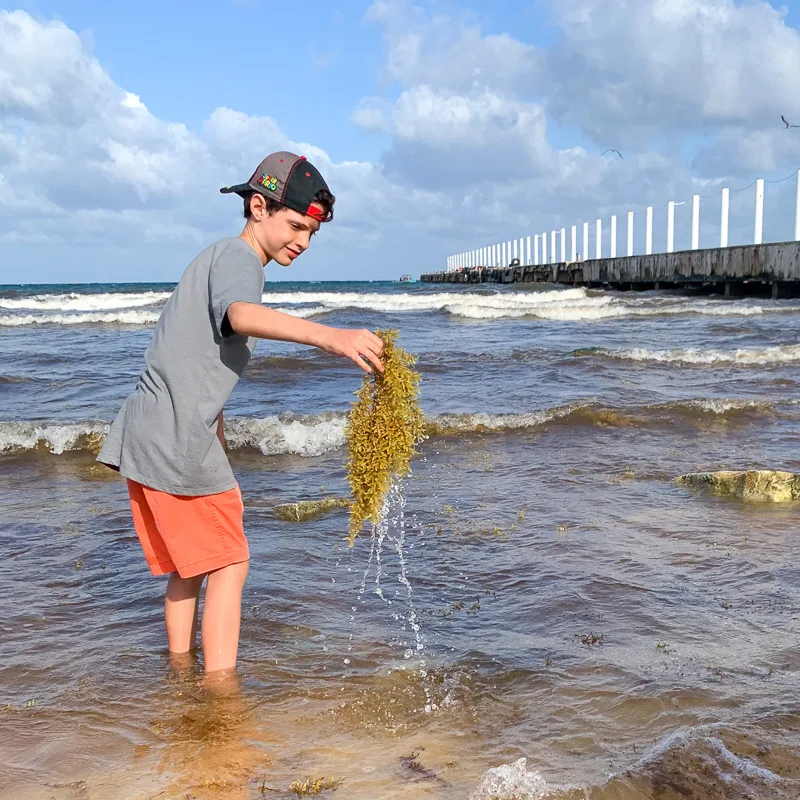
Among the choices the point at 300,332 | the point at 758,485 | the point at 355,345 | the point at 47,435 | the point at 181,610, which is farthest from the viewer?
the point at 47,435

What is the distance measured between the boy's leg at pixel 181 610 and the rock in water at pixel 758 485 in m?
3.93

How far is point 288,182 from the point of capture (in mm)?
3215

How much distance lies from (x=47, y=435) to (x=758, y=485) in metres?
6.39

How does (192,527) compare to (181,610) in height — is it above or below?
above

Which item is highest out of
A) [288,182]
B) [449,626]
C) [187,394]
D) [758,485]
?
[288,182]

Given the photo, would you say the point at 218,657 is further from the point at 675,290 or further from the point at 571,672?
the point at 675,290

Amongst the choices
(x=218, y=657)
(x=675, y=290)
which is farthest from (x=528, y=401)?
(x=675, y=290)

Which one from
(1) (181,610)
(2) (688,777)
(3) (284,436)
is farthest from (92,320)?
(2) (688,777)

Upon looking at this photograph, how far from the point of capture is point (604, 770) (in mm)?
2770

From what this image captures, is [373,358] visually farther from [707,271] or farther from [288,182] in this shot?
[707,271]

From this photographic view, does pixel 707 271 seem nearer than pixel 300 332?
No

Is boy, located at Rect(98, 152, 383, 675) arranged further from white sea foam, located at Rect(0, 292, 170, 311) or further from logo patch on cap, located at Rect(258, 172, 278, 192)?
white sea foam, located at Rect(0, 292, 170, 311)

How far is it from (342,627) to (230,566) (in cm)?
92

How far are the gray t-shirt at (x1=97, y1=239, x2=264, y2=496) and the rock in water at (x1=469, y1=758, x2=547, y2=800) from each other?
4.52ft
